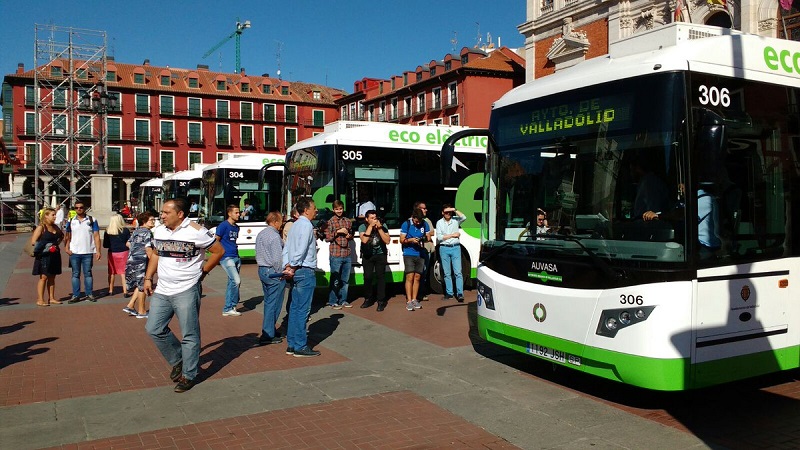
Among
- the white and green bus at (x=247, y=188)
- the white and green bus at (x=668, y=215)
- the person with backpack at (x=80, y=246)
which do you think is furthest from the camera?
the white and green bus at (x=247, y=188)

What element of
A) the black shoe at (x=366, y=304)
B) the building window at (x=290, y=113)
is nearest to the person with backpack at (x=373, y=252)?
the black shoe at (x=366, y=304)

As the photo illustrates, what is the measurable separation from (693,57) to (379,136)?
25.2 ft

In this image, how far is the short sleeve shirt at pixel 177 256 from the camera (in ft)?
19.9

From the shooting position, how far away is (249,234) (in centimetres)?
1895

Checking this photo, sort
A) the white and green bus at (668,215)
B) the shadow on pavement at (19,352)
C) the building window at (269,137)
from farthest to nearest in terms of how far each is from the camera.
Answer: the building window at (269,137)
the shadow on pavement at (19,352)
the white and green bus at (668,215)

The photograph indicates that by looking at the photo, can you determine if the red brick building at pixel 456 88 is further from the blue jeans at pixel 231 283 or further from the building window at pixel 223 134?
the blue jeans at pixel 231 283

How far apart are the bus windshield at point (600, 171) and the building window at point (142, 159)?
2721 inches

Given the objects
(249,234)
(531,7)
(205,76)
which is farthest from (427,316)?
(205,76)

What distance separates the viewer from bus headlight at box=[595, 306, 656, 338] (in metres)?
5.08

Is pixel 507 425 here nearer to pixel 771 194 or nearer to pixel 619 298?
pixel 619 298

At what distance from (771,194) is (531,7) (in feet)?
109

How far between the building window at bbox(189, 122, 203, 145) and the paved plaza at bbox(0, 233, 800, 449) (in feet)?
215

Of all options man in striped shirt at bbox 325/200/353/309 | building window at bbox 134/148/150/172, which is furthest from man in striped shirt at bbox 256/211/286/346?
building window at bbox 134/148/150/172

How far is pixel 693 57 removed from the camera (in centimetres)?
520
